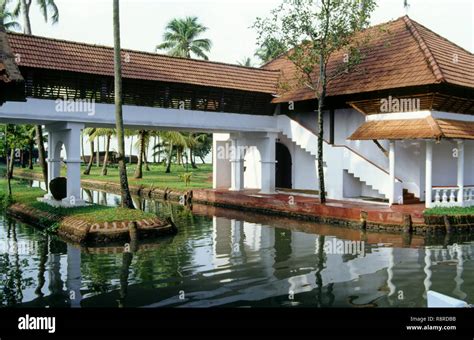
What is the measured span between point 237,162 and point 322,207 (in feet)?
28.6

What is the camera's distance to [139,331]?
15.4 ft

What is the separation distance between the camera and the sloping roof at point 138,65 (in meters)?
18.7

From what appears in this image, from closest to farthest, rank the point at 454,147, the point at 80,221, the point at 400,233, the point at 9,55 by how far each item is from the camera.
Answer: the point at 9,55 < the point at 80,221 < the point at 400,233 < the point at 454,147

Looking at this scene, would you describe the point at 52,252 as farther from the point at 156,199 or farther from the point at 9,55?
the point at 156,199

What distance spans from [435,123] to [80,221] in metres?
13.1

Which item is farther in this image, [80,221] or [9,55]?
Answer: [80,221]

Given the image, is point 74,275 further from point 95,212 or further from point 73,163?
point 73,163

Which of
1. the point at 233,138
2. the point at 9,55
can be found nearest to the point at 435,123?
the point at 233,138

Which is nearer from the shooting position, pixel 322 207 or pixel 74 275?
pixel 74 275

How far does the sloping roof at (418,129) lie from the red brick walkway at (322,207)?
2788 millimetres

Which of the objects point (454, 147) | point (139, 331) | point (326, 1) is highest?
point (326, 1)

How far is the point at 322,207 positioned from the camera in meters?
19.4

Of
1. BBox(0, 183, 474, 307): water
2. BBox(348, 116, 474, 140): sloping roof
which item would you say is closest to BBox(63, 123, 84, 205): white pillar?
BBox(0, 183, 474, 307): water

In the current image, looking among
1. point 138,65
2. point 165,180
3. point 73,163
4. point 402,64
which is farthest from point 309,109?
point 165,180
